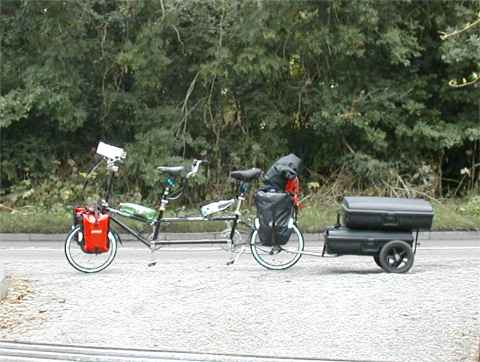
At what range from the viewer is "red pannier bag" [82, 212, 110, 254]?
9625 millimetres

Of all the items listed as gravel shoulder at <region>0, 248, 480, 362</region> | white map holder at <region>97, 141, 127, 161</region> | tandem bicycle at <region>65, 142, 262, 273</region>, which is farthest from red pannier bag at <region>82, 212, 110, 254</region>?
white map holder at <region>97, 141, 127, 161</region>

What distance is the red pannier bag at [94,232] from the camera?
962cm

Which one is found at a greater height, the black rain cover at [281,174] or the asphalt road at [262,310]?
the black rain cover at [281,174]

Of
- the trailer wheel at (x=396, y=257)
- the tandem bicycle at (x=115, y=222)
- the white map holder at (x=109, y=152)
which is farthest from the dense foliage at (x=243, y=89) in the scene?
the trailer wheel at (x=396, y=257)

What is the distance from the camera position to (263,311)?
23.8ft

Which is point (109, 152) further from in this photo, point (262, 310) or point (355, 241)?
point (262, 310)

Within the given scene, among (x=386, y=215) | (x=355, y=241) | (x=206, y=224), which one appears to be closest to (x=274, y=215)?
(x=355, y=241)

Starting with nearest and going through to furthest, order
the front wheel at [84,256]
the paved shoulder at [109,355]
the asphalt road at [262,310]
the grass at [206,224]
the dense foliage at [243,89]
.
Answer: the paved shoulder at [109,355]
the asphalt road at [262,310]
the front wheel at [84,256]
the grass at [206,224]
the dense foliage at [243,89]

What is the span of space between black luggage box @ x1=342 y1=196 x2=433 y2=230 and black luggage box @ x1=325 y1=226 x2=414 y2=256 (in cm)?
7

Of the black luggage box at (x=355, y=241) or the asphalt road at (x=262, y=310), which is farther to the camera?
the black luggage box at (x=355, y=241)

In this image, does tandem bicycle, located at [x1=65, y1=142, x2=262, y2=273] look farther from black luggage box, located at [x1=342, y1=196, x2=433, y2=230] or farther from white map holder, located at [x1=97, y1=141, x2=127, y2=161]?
black luggage box, located at [x1=342, y1=196, x2=433, y2=230]

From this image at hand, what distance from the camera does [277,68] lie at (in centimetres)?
1805

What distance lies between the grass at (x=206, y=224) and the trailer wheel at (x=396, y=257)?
5.95 meters

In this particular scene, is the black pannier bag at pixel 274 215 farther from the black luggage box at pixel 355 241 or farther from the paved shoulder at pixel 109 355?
the paved shoulder at pixel 109 355
